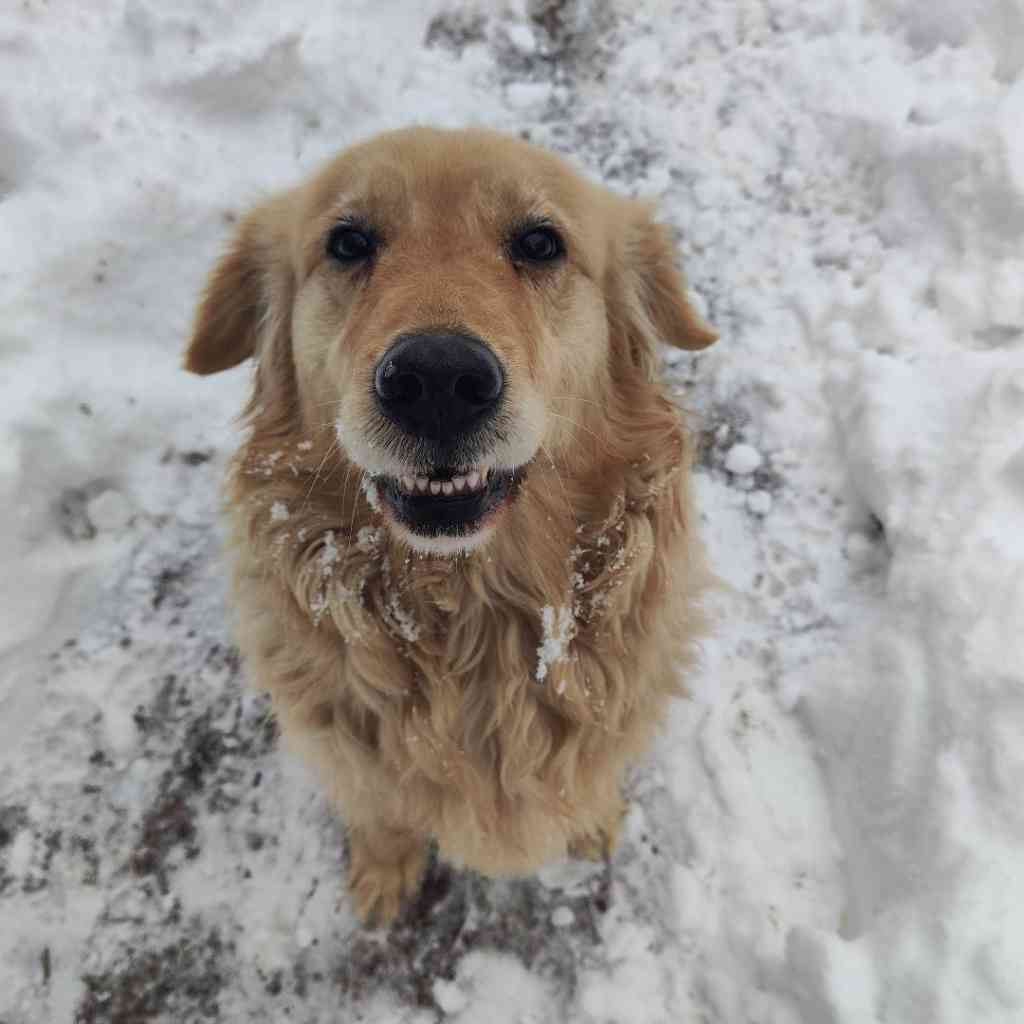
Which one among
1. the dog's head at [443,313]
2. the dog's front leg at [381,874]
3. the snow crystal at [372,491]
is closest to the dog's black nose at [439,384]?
the dog's head at [443,313]

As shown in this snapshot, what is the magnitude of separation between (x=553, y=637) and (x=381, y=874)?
1.19m

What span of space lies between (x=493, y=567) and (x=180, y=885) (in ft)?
5.54

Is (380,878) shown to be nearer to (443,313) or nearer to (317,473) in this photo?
(317,473)

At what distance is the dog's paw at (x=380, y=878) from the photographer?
8.37ft

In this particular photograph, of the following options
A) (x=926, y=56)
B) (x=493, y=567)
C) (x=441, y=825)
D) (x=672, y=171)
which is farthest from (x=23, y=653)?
(x=926, y=56)

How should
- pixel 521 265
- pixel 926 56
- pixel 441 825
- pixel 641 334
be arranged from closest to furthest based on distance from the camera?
pixel 521 265 < pixel 441 825 < pixel 641 334 < pixel 926 56

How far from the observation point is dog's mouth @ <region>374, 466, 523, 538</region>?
5.58 feet

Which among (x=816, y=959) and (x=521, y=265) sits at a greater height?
(x=521, y=265)

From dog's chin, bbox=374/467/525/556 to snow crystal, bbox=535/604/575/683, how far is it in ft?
1.27

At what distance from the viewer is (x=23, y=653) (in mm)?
2865

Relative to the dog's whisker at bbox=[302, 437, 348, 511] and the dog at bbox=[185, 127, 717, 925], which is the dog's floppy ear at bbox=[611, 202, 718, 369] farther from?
the dog's whisker at bbox=[302, 437, 348, 511]

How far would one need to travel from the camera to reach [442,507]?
5.63ft

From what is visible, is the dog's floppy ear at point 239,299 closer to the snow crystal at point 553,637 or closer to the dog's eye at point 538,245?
the dog's eye at point 538,245

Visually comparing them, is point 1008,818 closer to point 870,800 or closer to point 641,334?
point 870,800
